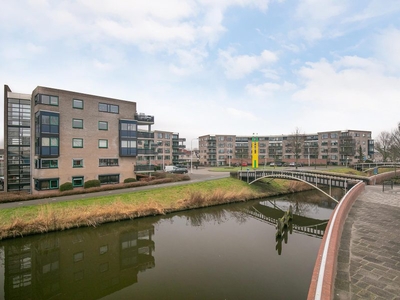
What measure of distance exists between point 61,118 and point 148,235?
65.2 feet

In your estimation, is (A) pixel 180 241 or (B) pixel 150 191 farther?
(B) pixel 150 191

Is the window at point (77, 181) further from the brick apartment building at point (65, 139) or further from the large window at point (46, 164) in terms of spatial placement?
the large window at point (46, 164)

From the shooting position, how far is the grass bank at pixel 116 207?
18.5m

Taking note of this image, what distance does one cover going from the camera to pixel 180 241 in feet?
57.7

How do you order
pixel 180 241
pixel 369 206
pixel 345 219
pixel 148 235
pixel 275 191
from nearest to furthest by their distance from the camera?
1. pixel 345 219
2. pixel 369 206
3. pixel 180 241
4. pixel 148 235
5. pixel 275 191

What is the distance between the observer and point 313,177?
1152 inches

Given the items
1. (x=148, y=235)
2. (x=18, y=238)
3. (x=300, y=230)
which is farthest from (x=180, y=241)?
(x=18, y=238)

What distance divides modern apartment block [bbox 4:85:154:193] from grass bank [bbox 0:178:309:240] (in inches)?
341

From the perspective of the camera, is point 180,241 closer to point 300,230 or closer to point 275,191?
point 300,230

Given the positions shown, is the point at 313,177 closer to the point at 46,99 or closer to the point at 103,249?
the point at 103,249

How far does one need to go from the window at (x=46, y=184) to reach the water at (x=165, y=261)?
11.7 meters

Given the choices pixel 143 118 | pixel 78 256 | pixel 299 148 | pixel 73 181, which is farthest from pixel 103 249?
pixel 299 148

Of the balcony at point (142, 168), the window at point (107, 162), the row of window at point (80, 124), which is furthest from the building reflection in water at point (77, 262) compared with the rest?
the row of window at point (80, 124)

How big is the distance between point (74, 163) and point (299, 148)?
65.8 meters
